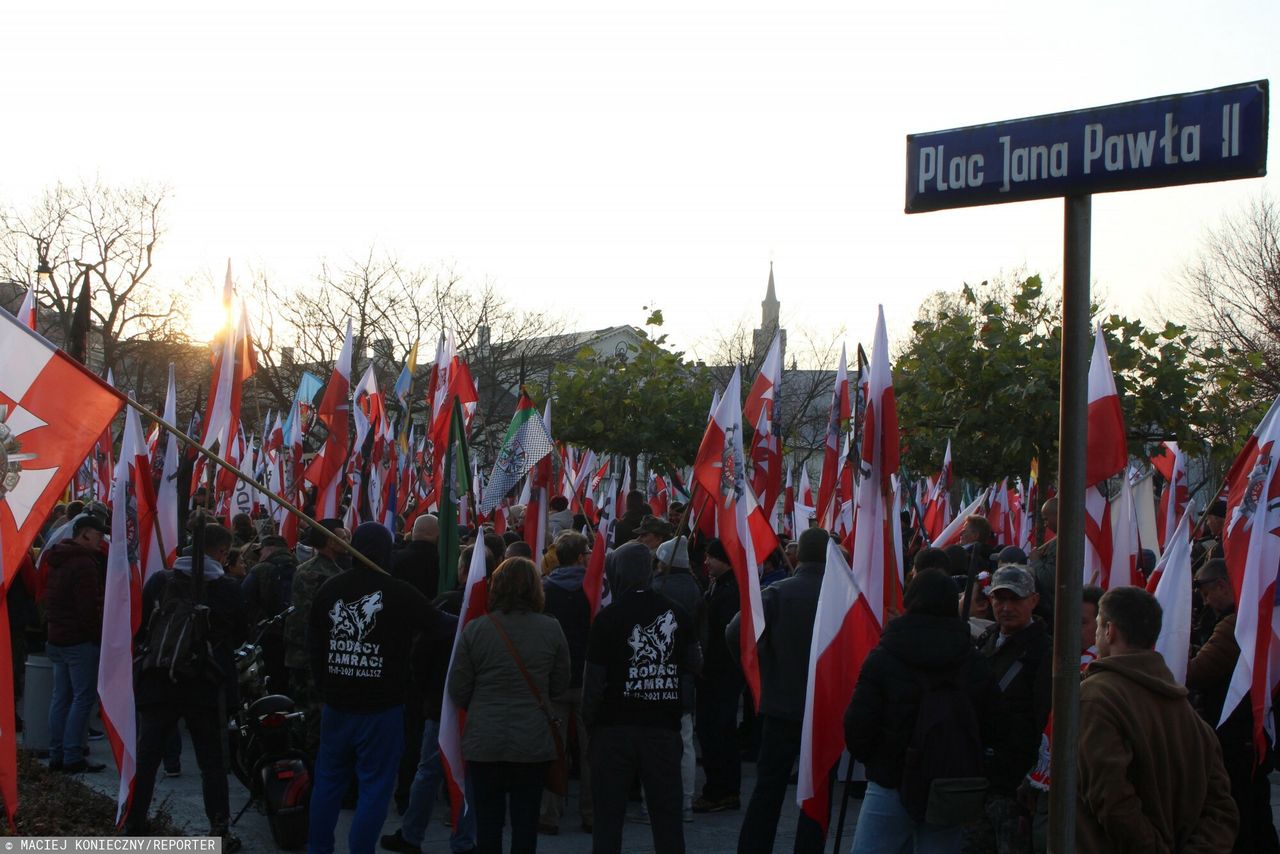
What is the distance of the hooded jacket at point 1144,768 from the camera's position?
4.14m

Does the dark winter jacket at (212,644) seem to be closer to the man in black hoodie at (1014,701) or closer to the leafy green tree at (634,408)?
the man in black hoodie at (1014,701)

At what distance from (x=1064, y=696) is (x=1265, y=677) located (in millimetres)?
3929

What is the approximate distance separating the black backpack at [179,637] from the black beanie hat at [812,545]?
3.43 meters

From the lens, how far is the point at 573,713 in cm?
880

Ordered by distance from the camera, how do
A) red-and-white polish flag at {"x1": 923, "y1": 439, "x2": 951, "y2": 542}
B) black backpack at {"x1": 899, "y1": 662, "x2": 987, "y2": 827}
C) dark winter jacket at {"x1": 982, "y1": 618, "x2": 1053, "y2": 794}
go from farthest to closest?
red-and-white polish flag at {"x1": 923, "y1": 439, "x2": 951, "y2": 542} → dark winter jacket at {"x1": 982, "y1": 618, "x2": 1053, "y2": 794} → black backpack at {"x1": 899, "y1": 662, "x2": 987, "y2": 827}

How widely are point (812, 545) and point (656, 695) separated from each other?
140 cm

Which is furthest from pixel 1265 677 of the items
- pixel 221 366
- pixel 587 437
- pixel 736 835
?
pixel 587 437

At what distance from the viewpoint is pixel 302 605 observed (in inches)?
320

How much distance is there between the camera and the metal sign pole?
125 inches

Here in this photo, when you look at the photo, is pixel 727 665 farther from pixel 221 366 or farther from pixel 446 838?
pixel 221 366

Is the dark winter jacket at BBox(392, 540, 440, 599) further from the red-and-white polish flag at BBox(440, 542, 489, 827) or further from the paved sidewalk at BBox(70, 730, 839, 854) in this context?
the red-and-white polish flag at BBox(440, 542, 489, 827)

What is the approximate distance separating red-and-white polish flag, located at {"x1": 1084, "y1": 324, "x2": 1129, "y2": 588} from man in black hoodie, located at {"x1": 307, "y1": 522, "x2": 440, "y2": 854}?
367 centimetres

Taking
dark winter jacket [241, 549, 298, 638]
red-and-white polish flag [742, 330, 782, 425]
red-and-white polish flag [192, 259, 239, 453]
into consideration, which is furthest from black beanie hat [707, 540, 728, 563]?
red-and-white polish flag [192, 259, 239, 453]

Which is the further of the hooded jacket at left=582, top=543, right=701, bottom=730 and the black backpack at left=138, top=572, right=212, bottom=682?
the black backpack at left=138, top=572, right=212, bottom=682
